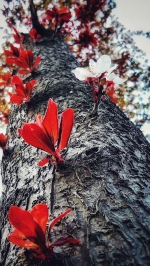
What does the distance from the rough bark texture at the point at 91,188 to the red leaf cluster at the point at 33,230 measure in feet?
0.14

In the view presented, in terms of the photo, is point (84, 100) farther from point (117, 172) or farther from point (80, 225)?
point (80, 225)

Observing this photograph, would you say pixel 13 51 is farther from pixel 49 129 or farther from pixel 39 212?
pixel 39 212

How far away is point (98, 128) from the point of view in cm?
94

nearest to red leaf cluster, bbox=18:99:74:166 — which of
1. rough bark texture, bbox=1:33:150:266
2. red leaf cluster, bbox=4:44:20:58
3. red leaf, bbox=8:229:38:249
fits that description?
rough bark texture, bbox=1:33:150:266

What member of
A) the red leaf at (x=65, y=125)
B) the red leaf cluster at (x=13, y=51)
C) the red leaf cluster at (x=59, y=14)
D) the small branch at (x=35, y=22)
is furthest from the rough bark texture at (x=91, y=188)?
the small branch at (x=35, y=22)

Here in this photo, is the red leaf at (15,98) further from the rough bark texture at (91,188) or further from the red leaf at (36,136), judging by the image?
the red leaf at (36,136)

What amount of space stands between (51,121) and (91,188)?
25cm

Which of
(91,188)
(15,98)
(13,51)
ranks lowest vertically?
(91,188)

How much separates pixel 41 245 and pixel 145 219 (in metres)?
0.29

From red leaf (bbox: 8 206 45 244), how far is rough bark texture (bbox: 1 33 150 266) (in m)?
0.08

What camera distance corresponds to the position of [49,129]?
0.66 metres

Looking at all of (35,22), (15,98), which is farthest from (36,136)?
(35,22)

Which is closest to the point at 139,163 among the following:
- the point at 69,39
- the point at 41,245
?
the point at 41,245

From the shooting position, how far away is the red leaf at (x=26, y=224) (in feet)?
1.65
